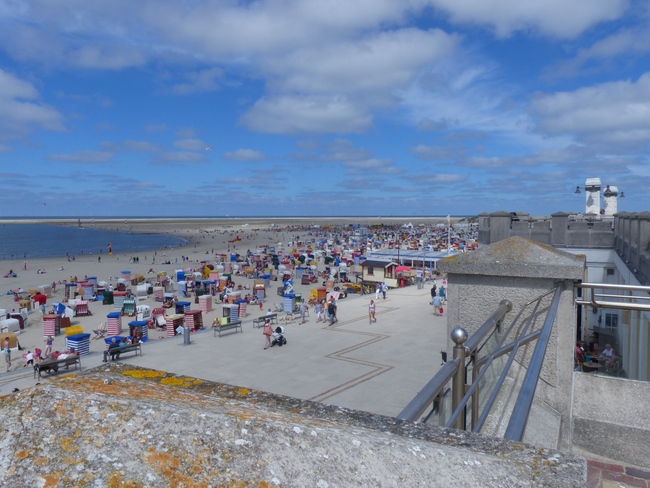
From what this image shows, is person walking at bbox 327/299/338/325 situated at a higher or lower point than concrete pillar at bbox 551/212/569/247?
lower

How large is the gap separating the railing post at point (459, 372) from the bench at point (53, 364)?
1414 centimetres

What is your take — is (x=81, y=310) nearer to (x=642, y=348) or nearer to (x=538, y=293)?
(x=642, y=348)

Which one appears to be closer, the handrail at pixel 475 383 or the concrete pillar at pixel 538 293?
the handrail at pixel 475 383

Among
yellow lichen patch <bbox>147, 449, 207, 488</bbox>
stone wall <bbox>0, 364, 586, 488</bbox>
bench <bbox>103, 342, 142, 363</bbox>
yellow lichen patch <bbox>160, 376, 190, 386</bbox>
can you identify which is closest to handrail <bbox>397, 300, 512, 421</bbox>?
stone wall <bbox>0, 364, 586, 488</bbox>

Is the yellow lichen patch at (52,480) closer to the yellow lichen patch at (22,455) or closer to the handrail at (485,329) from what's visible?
the yellow lichen patch at (22,455)

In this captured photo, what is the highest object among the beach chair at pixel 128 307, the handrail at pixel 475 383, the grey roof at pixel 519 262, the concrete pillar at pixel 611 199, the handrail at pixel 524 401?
the concrete pillar at pixel 611 199

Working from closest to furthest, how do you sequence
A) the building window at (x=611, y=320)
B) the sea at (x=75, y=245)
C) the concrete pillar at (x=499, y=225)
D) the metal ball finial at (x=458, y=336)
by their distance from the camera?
1. the metal ball finial at (x=458, y=336)
2. the building window at (x=611, y=320)
3. the concrete pillar at (x=499, y=225)
4. the sea at (x=75, y=245)

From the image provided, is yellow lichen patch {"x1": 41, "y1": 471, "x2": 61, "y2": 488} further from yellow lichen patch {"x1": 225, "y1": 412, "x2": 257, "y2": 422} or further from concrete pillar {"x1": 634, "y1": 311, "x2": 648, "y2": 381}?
concrete pillar {"x1": 634, "y1": 311, "x2": 648, "y2": 381}

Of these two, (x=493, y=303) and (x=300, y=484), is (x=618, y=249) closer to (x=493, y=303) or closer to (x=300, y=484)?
(x=493, y=303)

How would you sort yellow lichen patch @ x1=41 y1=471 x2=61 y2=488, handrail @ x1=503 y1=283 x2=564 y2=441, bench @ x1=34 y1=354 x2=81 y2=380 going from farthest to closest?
bench @ x1=34 y1=354 x2=81 y2=380
handrail @ x1=503 y1=283 x2=564 y2=441
yellow lichen patch @ x1=41 y1=471 x2=61 y2=488

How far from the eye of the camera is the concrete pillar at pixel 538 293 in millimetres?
3672

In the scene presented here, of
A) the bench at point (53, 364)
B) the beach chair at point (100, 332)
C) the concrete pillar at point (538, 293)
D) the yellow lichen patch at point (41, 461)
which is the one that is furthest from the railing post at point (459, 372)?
the beach chair at point (100, 332)

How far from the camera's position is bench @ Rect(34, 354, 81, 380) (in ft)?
42.9

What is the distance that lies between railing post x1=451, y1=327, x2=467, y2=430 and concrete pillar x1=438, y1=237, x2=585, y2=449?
5.54 ft
